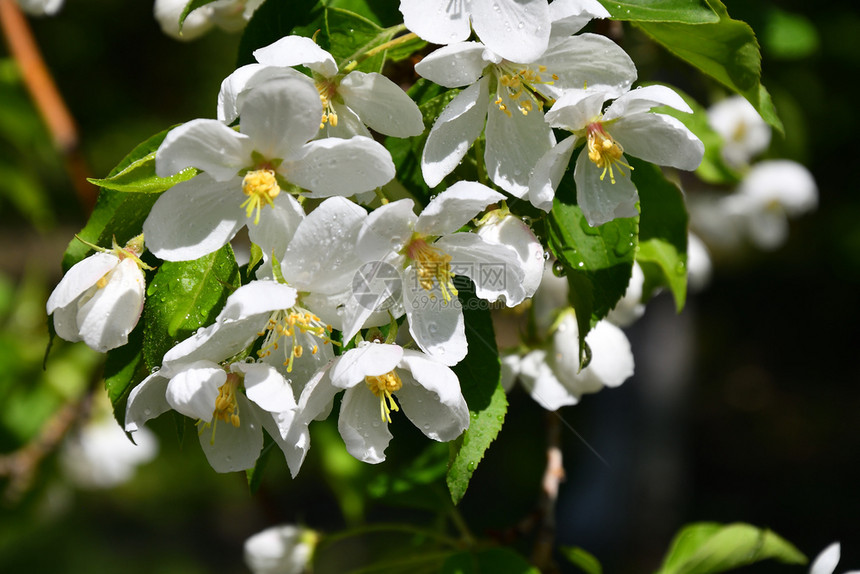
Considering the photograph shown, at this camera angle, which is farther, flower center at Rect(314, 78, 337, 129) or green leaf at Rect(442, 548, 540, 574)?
green leaf at Rect(442, 548, 540, 574)

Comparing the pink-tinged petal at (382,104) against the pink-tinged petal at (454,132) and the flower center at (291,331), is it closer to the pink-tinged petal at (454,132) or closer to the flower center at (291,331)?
the pink-tinged petal at (454,132)

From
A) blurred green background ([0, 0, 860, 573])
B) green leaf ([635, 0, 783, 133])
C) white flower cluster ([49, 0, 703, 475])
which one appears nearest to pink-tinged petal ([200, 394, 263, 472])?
white flower cluster ([49, 0, 703, 475])

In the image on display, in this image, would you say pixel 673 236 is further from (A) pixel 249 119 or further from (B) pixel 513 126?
(A) pixel 249 119

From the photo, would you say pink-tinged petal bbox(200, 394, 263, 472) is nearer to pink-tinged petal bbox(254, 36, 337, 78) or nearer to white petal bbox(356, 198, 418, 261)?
white petal bbox(356, 198, 418, 261)

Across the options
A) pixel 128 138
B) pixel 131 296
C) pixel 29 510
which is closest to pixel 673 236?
pixel 131 296

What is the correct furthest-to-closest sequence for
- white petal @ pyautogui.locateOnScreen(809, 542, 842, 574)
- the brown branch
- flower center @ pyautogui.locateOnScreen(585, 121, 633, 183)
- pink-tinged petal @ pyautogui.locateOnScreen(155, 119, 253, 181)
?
the brown branch < white petal @ pyautogui.locateOnScreen(809, 542, 842, 574) < flower center @ pyautogui.locateOnScreen(585, 121, 633, 183) < pink-tinged petal @ pyautogui.locateOnScreen(155, 119, 253, 181)

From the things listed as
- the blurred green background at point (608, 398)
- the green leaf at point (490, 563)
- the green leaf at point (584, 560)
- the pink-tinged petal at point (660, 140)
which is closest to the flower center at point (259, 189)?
the pink-tinged petal at point (660, 140)

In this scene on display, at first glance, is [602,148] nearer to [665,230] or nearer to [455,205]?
[455,205]

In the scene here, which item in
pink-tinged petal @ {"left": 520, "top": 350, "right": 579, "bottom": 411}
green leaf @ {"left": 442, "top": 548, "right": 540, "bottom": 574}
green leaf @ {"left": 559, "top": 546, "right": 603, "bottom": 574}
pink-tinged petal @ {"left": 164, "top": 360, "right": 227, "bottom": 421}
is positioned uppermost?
pink-tinged petal @ {"left": 164, "top": 360, "right": 227, "bottom": 421}
